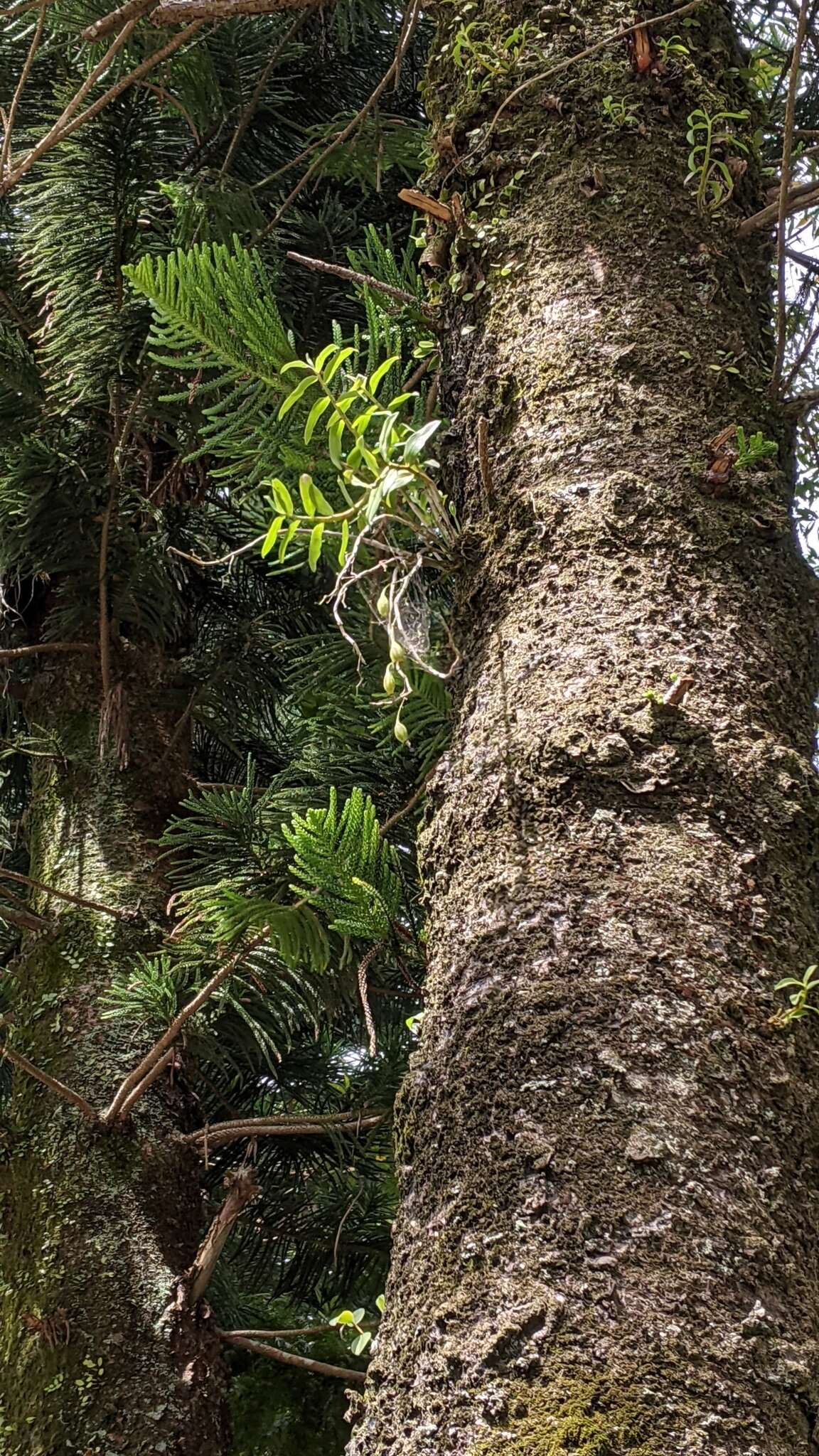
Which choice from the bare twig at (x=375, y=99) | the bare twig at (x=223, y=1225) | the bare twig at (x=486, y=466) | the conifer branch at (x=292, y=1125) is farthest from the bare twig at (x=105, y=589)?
the bare twig at (x=486, y=466)

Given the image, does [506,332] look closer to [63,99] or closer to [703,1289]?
[703,1289]

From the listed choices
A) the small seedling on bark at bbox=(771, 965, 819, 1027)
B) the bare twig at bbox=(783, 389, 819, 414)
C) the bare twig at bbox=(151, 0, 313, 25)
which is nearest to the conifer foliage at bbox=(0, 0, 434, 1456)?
the bare twig at bbox=(151, 0, 313, 25)

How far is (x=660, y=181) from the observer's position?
97 centimetres

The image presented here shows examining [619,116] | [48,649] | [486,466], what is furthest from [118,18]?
[48,649]

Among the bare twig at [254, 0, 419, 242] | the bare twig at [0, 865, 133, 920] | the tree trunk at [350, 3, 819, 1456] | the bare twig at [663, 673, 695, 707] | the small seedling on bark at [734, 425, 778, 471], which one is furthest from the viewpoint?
the bare twig at [0, 865, 133, 920]

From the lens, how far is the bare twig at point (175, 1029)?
1419 millimetres

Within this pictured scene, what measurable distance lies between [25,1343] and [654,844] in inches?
53.2

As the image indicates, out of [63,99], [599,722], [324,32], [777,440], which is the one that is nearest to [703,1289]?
[599,722]

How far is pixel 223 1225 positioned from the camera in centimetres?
151

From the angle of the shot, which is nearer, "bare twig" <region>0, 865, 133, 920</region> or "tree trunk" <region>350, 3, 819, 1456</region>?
"tree trunk" <region>350, 3, 819, 1456</region>

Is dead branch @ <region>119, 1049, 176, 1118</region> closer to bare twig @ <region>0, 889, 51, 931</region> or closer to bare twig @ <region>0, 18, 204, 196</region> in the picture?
bare twig @ <region>0, 889, 51, 931</region>

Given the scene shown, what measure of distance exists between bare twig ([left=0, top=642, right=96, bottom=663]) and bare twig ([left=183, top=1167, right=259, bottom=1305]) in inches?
37.9

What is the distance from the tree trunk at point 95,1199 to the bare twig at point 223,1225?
0.14ft

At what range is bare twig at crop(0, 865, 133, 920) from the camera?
1.76 m
